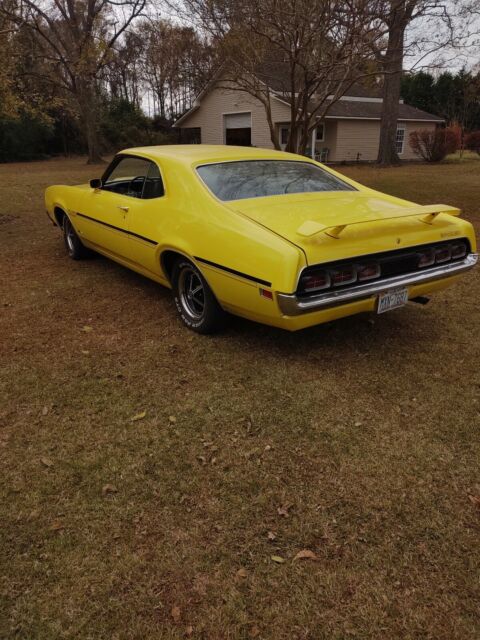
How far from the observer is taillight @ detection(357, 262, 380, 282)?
352 cm

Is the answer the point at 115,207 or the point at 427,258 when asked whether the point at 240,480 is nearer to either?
the point at 427,258

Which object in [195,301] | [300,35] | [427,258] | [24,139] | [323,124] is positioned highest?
[300,35]

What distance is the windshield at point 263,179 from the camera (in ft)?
13.4

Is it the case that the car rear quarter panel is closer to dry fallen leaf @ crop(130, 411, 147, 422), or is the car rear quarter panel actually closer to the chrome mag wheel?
the chrome mag wheel

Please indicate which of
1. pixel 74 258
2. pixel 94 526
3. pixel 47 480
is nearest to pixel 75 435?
pixel 47 480

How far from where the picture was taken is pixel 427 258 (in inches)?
154

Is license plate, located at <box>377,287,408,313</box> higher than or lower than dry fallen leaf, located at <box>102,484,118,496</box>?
higher

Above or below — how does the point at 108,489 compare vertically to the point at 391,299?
below

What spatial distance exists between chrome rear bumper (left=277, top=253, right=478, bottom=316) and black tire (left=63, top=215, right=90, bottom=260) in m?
4.09

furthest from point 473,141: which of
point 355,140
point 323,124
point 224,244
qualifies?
point 224,244

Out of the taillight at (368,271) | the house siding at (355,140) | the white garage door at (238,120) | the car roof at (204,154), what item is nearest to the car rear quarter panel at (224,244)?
the car roof at (204,154)

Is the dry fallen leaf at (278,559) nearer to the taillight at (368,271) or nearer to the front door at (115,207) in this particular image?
the taillight at (368,271)

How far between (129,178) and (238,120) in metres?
24.3

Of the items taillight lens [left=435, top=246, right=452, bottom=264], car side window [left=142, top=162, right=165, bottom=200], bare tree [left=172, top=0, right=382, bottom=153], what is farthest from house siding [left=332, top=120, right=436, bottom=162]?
taillight lens [left=435, top=246, right=452, bottom=264]
